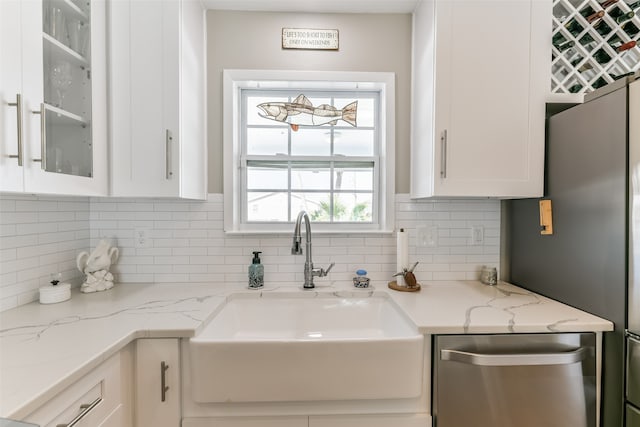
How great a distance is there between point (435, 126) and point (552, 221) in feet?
2.31

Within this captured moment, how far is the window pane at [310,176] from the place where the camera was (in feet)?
6.32

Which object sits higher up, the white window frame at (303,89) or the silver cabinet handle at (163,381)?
the white window frame at (303,89)

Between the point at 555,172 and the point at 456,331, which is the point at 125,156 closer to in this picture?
the point at 456,331

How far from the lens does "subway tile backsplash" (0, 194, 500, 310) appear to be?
1.77m

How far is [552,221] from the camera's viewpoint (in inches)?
57.8

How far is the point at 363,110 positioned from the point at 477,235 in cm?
102

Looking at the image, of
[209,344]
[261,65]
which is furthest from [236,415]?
[261,65]

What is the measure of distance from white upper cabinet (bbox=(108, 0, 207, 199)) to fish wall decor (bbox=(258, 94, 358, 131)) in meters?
0.57

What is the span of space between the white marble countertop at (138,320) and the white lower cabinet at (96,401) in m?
0.05

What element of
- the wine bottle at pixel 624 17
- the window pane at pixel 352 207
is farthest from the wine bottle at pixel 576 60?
the window pane at pixel 352 207

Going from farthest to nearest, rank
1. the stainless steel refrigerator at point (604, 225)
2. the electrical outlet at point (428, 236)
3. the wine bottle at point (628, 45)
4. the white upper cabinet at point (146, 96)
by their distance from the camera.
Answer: the electrical outlet at point (428, 236), the wine bottle at point (628, 45), the white upper cabinet at point (146, 96), the stainless steel refrigerator at point (604, 225)

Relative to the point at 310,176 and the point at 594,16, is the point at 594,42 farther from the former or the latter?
the point at 310,176

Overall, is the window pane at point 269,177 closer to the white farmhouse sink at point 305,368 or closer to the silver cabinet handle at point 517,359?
the white farmhouse sink at point 305,368

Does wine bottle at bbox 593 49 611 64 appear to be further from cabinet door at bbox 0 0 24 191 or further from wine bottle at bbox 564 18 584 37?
cabinet door at bbox 0 0 24 191
